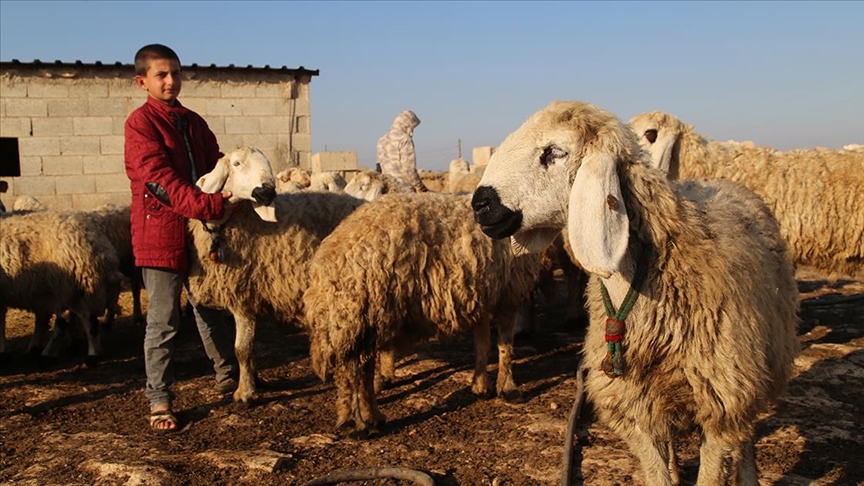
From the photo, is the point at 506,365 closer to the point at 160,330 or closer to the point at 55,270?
the point at 160,330

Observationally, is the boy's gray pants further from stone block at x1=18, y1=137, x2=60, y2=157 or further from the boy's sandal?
stone block at x1=18, y1=137, x2=60, y2=157

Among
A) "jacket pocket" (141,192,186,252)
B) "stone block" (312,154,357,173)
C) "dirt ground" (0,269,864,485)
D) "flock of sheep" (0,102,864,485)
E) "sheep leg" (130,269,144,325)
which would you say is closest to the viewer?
"flock of sheep" (0,102,864,485)

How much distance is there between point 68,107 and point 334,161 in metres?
5.61

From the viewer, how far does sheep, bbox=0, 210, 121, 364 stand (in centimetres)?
715

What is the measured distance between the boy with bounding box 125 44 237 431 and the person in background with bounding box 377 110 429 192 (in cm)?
446

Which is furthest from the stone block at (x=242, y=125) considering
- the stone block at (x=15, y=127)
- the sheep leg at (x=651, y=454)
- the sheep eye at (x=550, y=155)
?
the sheep leg at (x=651, y=454)

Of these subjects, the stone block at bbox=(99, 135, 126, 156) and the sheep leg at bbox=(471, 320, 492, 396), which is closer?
the sheep leg at bbox=(471, 320, 492, 396)

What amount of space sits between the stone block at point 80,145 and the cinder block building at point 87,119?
18 mm

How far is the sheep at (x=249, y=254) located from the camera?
550 centimetres

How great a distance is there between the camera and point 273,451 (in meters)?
4.60

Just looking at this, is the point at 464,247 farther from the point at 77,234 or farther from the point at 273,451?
the point at 77,234

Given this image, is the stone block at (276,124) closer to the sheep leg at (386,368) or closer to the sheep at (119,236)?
the sheep at (119,236)

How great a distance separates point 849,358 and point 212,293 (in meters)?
5.58

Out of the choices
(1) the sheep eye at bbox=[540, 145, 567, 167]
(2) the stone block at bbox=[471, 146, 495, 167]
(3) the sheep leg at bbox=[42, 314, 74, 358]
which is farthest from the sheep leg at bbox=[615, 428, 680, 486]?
(2) the stone block at bbox=[471, 146, 495, 167]
